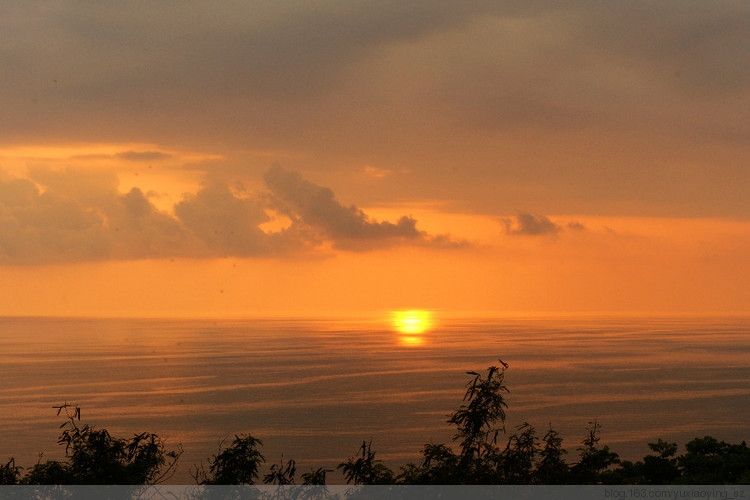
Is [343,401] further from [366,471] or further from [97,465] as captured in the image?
[97,465]

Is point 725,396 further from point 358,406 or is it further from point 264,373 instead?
point 264,373

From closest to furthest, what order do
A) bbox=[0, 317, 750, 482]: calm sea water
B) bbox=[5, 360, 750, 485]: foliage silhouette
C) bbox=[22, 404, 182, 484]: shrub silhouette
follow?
bbox=[5, 360, 750, 485]: foliage silhouette < bbox=[22, 404, 182, 484]: shrub silhouette < bbox=[0, 317, 750, 482]: calm sea water

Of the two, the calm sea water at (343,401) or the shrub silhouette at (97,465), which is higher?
the calm sea water at (343,401)

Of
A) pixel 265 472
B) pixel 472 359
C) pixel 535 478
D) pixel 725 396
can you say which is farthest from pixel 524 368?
pixel 535 478

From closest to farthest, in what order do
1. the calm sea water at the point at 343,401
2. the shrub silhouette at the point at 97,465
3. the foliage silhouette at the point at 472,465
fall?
the foliage silhouette at the point at 472,465 → the shrub silhouette at the point at 97,465 → the calm sea water at the point at 343,401

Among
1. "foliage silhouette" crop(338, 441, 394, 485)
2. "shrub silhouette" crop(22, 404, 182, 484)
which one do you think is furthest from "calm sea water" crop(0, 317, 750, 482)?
"foliage silhouette" crop(338, 441, 394, 485)

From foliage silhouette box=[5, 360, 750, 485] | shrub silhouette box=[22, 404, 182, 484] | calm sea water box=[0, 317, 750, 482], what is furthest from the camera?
calm sea water box=[0, 317, 750, 482]

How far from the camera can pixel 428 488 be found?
20.3 m

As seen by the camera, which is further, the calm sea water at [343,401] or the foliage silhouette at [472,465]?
the calm sea water at [343,401]

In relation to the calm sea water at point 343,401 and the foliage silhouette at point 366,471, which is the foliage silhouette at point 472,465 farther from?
the calm sea water at point 343,401

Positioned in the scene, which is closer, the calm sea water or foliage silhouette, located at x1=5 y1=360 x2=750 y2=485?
foliage silhouette, located at x1=5 y1=360 x2=750 y2=485

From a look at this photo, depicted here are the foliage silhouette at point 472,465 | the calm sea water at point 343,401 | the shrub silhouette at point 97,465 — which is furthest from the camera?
the calm sea water at point 343,401

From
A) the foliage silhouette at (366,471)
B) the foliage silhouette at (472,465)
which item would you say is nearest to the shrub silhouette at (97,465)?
the foliage silhouette at (472,465)

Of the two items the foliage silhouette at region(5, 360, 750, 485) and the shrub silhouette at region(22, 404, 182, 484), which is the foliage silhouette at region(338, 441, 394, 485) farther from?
the shrub silhouette at region(22, 404, 182, 484)
